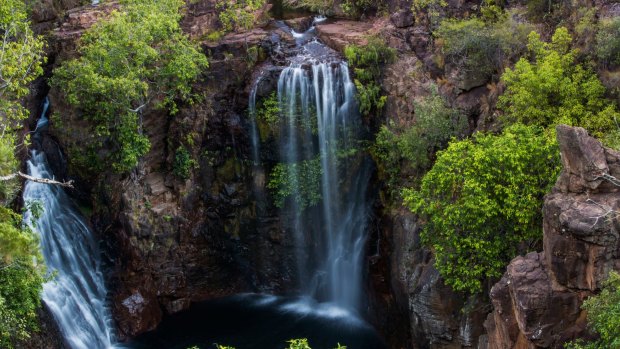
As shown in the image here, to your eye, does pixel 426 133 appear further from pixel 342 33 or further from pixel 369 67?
pixel 342 33

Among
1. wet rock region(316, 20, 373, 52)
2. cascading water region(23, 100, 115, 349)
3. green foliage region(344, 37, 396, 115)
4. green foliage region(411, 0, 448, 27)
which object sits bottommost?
cascading water region(23, 100, 115, 349)

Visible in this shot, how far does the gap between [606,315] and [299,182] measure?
1657cm

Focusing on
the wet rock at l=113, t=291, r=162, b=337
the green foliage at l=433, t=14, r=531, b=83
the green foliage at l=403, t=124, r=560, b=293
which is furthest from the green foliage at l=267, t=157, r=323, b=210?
the green foliage at l=403, t=124, r=560, b=293

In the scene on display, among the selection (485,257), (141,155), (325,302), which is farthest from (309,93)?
(485,257)

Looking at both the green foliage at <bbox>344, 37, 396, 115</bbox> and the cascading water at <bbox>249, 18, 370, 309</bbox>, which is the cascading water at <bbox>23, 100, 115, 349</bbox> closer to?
the cascading water at <bbox>249, 18, 370, 309</bbox>

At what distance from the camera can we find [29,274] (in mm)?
18203

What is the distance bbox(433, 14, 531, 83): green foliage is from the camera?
24000 mm

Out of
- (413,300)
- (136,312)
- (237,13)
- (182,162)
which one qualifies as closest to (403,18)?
(237,13)

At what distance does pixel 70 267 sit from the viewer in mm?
26266

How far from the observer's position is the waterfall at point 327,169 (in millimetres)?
27750

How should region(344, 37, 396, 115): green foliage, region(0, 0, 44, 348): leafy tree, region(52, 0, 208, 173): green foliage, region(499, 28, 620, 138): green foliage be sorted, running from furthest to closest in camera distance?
region(344, 37, 396, 115): green foliage
region(52, 0, 208, 173): green foliage
region(499, 28, 620, 138): green foliage
region(0, 0, 44, 348): leafy tree

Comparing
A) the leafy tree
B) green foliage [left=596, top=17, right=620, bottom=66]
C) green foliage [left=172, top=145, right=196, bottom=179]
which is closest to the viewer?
the leafy tree

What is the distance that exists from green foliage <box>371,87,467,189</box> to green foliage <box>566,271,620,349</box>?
973 cm

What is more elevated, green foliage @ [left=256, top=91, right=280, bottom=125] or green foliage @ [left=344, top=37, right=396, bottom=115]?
green foliage @ [left=344, top=37, right=396, bottom=115]
